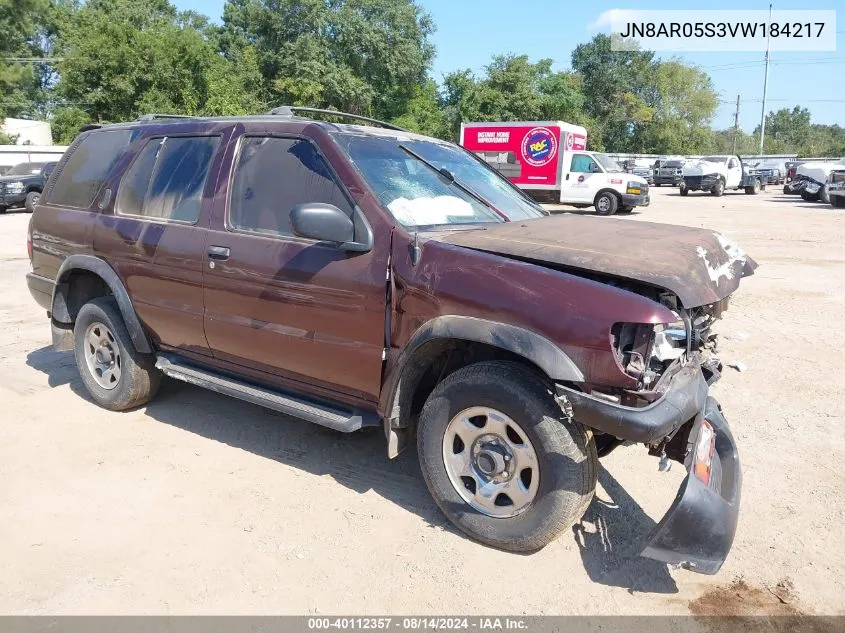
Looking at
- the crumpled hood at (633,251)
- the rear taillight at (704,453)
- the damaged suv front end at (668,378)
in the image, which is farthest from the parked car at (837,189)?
the rear taillight at (704,453)

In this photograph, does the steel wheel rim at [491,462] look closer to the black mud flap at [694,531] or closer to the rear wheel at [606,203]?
the black mud flap at [694,531]

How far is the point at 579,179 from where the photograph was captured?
21062 mm

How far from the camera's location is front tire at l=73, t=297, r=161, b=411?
15.4 feet

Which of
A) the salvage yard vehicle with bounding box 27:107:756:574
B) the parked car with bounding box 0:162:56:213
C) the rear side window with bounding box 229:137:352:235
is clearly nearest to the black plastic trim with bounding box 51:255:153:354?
the salvage yard vehicle with bounding box 27:107:756:574

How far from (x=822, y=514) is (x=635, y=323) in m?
1.74

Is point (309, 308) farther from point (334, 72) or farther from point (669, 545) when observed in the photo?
point (334, 72)

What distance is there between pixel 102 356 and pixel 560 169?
1807 cm

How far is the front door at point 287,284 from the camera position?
3422mm

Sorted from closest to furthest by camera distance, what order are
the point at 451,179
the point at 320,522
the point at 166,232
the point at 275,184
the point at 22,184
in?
the point at 320,522 → the point at 275,184 → the point at 451,179 → the point at 166,232 → the point at 22,184

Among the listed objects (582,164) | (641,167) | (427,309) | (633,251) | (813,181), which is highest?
(641,167)

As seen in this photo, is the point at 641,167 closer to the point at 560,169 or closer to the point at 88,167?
the point at 560,169

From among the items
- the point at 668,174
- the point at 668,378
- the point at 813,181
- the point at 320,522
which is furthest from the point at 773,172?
the point at 320,522

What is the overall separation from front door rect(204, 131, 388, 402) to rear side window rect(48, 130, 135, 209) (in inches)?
53.3

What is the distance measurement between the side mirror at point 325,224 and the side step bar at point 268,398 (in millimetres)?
897
